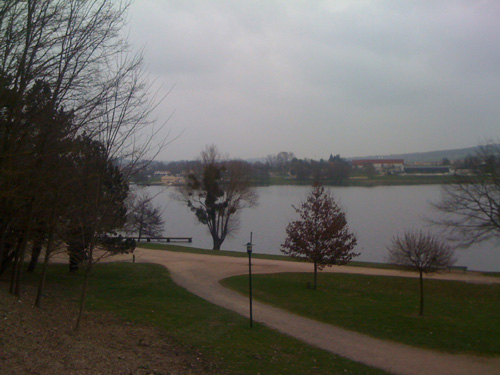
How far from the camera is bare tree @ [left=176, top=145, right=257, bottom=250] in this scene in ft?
119

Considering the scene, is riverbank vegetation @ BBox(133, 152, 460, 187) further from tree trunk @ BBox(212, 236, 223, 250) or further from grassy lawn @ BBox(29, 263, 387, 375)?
grassy lawn @ BBox(29, 263, 387, 375)

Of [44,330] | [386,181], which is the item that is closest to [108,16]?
[44,330]

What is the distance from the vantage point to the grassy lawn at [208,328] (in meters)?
8.63

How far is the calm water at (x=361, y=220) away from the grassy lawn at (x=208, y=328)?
348 inches

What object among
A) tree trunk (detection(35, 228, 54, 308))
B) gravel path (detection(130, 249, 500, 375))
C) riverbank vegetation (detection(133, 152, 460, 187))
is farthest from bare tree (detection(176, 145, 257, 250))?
tree trunk (detection(35, 228, 54, 308))

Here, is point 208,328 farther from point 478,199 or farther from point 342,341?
point 478,199

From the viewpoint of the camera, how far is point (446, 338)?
38.3ft

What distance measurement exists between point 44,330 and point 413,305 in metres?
12.3

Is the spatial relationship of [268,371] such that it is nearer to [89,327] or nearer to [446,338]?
[89,327]

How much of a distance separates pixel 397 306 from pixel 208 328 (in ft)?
24.6

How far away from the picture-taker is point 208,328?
10.9 m

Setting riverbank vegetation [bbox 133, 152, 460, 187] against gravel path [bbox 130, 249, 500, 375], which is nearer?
gravel path [bbox 130, 249, 500, 375]

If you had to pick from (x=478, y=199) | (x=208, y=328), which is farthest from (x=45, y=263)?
(x=478, y=199)

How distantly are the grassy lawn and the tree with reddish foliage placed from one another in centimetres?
479
